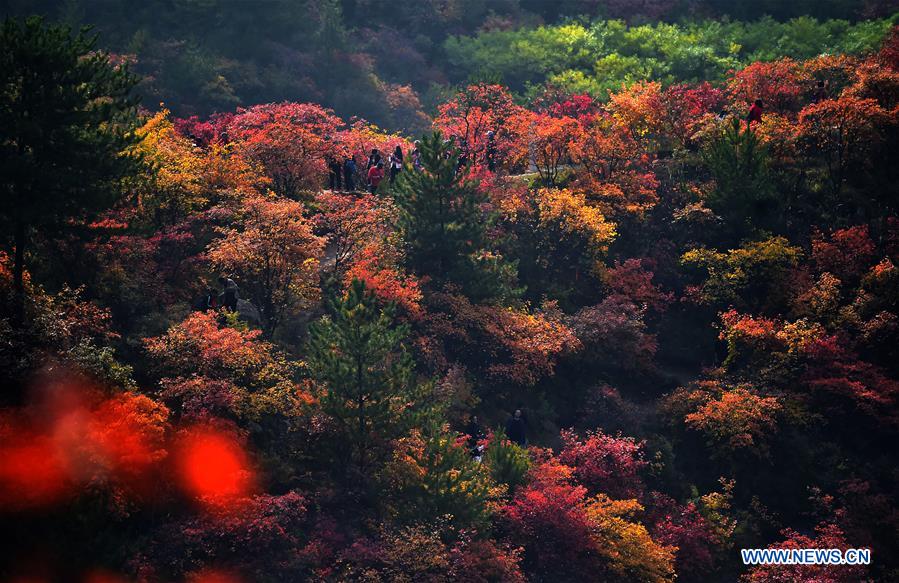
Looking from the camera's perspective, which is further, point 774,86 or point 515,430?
point 774,86

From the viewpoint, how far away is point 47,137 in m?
25.9

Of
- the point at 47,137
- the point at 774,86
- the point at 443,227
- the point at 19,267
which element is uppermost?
the point at 774,86

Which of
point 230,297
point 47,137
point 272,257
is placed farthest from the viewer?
point 272,257

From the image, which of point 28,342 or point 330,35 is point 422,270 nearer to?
point 28,342

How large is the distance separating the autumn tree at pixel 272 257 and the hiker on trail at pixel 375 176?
672cm

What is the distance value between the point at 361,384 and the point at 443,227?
33.7 feet

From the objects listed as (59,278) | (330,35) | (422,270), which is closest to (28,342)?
(59,278)

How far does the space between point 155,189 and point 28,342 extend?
10.4m

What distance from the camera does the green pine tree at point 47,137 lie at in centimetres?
2528

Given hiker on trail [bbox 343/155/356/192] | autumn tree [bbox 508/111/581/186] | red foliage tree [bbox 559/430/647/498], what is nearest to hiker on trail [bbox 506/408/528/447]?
red foliage tree [bbox 559/430/647/498]

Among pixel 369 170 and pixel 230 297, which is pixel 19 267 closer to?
pixel 230 297

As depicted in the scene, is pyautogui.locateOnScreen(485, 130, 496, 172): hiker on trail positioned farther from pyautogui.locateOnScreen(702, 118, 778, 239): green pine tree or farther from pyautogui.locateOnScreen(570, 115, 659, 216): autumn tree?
pyautogui.locateOnScreen(702, 118, 778, 239): green pine tree

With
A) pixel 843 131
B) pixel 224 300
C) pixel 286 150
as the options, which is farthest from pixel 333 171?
pixel 843 131

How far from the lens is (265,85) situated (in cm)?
6009
